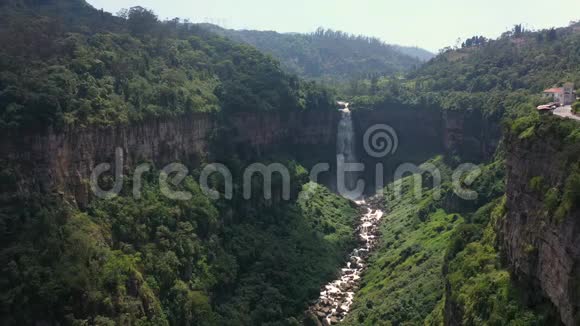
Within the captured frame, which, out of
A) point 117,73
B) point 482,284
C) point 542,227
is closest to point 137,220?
point 117,73

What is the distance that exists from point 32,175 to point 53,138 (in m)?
3.20

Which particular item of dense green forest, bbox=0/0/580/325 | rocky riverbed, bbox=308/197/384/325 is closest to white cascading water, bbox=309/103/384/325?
rocky riverbed, bbox=308/197/384/325

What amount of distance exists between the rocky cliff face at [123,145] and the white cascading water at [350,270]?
1455 centimetres

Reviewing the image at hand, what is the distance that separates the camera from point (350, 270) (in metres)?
57.7

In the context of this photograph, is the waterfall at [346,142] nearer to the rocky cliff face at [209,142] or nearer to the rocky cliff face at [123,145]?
the rocky cliff face at [209,142]

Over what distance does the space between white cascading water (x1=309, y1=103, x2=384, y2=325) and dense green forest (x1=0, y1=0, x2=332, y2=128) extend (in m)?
17.3

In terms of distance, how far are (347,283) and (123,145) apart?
2448 cm

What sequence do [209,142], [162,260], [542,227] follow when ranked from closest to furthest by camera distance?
[542,227] < [162,260] < [209,142]

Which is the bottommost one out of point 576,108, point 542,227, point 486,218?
point 486,218

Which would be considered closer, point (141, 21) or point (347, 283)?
point (347, 283)

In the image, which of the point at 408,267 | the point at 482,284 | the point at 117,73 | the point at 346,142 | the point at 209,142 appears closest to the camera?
the point at 482,284

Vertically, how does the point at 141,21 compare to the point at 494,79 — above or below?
above

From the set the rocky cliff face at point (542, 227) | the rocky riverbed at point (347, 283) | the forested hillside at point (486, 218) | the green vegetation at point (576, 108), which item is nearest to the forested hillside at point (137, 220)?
the rocky riverbed at point (347, 283)

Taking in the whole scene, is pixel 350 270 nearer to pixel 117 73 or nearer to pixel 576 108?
pixel 576 108
